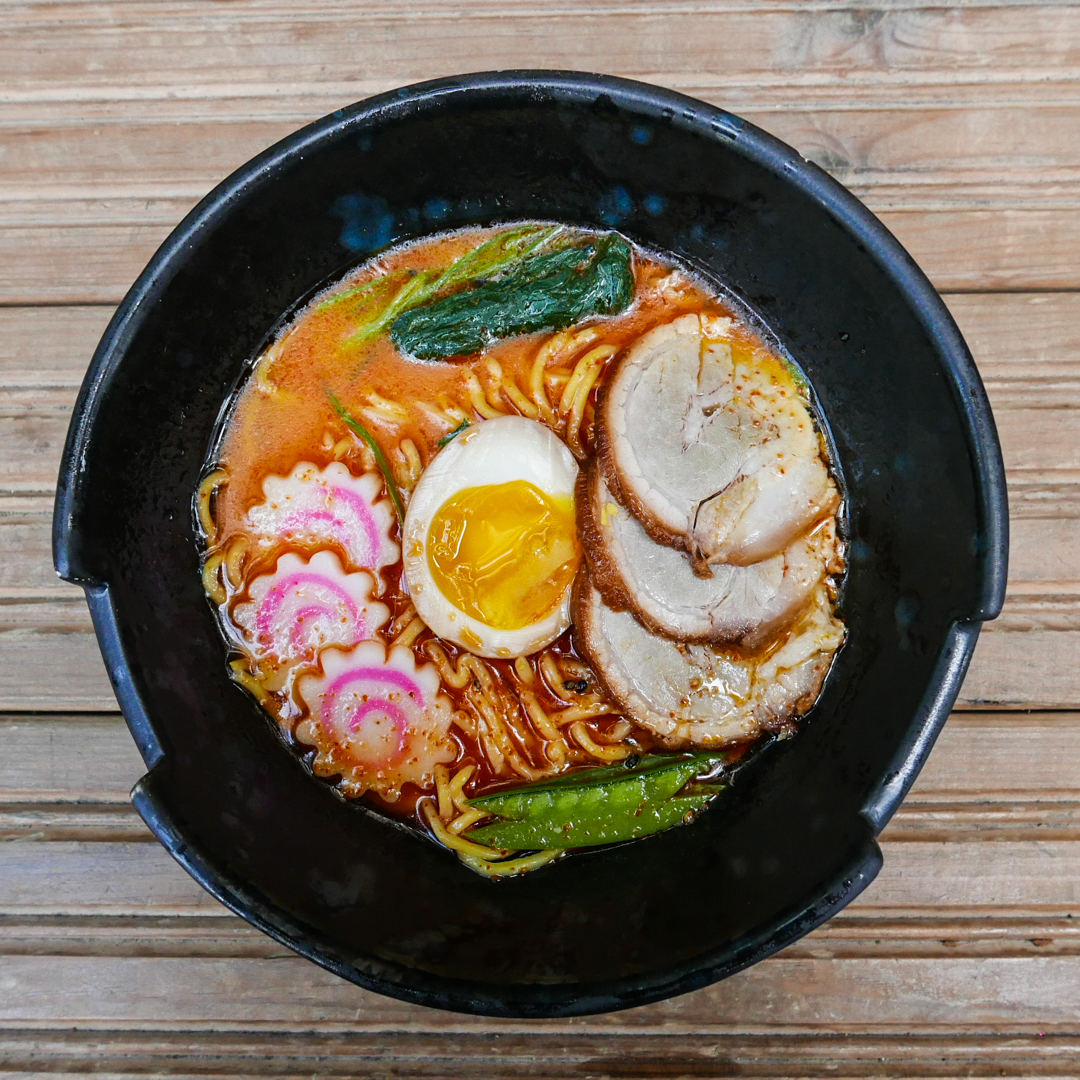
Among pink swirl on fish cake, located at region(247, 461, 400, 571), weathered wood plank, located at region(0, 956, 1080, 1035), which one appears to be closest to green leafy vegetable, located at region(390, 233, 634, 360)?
pink swirl on fish cake, located at region(247, 461, 400, 571)

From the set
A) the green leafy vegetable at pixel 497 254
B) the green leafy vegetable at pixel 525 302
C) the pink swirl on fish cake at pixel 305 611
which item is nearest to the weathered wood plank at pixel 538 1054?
the pink swirl on fish cake at pixel 305 611

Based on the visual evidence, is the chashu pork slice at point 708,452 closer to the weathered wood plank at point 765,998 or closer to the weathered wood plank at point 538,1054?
the weathered wood plank at point 765,998

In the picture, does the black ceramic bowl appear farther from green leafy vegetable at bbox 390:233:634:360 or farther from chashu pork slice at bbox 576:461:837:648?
chashu pork slice at bbox 576:461:837:648

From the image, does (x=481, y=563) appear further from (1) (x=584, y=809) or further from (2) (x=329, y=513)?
(1) (x=584, y=809)

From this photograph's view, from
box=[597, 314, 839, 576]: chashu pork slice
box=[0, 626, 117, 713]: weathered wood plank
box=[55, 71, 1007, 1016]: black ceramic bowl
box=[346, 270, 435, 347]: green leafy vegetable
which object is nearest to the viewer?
box=[55, 71, 1007, 1016]: black ceramic bowl

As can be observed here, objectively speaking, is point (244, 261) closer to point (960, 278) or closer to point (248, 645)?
point (248, 645)

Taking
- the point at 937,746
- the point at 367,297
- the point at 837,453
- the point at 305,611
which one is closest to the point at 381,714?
the point at 305,611
